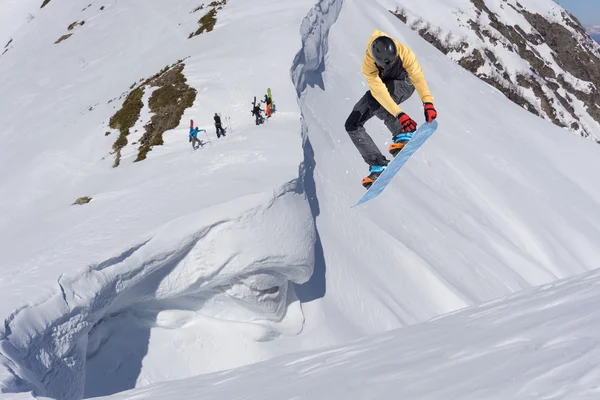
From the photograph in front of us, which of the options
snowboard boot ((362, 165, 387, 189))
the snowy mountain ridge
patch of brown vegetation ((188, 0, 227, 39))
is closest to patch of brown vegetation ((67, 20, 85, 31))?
patch of brown vegetation ((188, 0, 227, 39))

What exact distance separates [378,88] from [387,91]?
16 centimetres

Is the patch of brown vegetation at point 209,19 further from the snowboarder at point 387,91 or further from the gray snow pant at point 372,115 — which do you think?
the snowboarder at point 387,91

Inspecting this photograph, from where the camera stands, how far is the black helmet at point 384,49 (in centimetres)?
877

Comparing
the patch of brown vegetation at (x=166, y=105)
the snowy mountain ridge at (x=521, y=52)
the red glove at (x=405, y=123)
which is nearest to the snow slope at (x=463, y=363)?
the red glove at (x=405, y=123)

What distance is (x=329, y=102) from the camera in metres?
24.7

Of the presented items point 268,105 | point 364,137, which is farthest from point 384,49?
point 268,105

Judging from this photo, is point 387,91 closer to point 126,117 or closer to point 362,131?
point 362,131

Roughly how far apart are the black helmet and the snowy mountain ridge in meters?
64.9

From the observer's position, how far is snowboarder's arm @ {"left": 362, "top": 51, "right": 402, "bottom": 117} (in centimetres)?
944

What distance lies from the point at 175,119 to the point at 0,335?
1153cm

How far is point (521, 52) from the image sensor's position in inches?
3061

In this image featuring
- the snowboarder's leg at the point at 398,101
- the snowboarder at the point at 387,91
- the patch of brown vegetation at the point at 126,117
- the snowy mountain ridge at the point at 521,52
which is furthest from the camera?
the snowy mountain ridge at the point at 521,52

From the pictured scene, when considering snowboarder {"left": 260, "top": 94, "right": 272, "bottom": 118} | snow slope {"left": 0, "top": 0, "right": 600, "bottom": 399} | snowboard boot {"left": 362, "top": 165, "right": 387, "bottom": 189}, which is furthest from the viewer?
snowboarder {"left": 260, "top": 94, "right": 272, "bottom": 118}

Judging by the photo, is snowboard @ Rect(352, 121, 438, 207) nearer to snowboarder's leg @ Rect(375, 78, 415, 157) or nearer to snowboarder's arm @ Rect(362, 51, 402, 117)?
snowboarder's leg @ Rect(375, 78, 415, 157)
